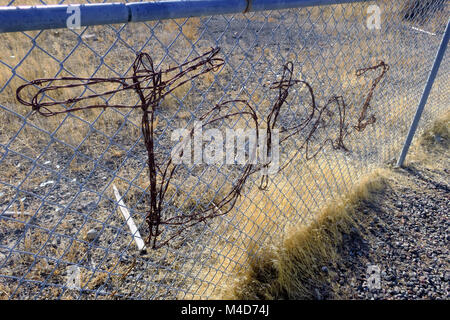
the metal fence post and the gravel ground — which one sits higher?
the metal fence post

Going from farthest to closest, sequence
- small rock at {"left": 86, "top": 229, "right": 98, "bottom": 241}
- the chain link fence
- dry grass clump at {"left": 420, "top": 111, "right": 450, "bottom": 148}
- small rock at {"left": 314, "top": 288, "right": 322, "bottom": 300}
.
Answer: dry grass clump at {"left": 420, "top": 111, "right": 450, "bottom": 148}
small rock at {"left": 86, "top": 229, "right": 98, "bottom": 241}
small rock at {"left": 314, "top": 288, "right": 322, "bottom": 300}
the chain link fence

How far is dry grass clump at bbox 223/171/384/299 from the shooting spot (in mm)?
1982

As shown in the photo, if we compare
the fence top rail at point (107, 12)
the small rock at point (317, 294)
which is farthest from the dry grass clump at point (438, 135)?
the fence top rail at point (107, 12)

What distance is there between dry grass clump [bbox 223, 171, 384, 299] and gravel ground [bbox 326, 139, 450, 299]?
0.09 metres

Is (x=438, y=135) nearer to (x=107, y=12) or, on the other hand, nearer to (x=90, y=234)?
(x=90, y=234)

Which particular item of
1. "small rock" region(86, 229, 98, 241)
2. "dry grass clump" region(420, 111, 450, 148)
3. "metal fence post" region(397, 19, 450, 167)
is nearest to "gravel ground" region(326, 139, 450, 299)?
"metal fence post" region(397, 19, 450, 167)

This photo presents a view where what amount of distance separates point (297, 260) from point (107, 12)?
1.89m

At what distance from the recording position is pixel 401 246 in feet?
7.58

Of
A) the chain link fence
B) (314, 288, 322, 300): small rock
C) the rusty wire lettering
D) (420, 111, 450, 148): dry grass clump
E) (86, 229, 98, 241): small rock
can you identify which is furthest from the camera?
(420, 111, 450, 148): dry grass clump

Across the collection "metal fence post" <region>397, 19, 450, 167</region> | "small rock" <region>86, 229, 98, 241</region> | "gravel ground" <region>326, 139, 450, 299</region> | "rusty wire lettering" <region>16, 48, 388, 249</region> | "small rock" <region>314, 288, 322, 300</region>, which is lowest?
"small rock" <region>314, 288, 322, 300</region>

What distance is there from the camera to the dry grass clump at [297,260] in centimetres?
198

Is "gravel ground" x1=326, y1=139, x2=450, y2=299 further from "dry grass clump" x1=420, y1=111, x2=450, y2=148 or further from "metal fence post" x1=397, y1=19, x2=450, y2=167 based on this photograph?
"dry grass clump" x1=420, y1=111, x2=450, y2=148
